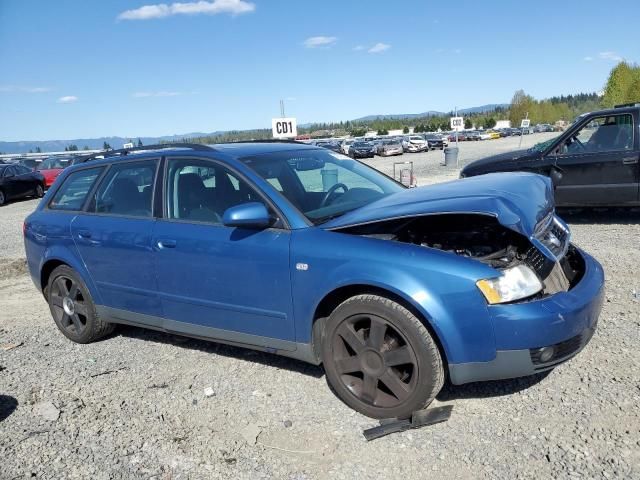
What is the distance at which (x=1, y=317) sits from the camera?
5992mm

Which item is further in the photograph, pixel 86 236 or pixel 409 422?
pixel 86 236

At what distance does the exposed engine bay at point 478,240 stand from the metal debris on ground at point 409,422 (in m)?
0.89

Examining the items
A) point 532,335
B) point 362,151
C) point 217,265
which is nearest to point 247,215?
point 217,265

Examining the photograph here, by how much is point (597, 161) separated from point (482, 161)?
178 cm

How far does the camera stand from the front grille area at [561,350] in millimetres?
2944

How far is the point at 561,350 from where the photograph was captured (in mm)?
3020

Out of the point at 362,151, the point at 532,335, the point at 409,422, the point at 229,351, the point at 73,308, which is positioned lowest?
the point at 362,151

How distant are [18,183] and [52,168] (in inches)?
138

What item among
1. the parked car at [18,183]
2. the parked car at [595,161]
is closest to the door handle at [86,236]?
the parked car at [595,161]

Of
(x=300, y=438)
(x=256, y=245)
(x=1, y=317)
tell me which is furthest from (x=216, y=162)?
(x=1, y=317)

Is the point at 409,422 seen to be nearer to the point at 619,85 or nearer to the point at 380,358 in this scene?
the point at 380,358

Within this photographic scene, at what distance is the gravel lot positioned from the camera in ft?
9.27

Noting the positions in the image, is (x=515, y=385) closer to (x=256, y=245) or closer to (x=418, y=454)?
(x=418, y=454)

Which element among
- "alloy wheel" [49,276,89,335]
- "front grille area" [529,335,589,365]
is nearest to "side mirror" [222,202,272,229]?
"front grille area" [529,335,589,365]
